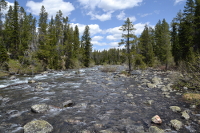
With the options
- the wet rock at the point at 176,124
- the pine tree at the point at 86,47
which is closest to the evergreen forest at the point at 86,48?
the pine tree at the point at 86,47

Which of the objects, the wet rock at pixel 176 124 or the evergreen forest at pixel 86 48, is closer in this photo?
the wet rock at pixel 176 124

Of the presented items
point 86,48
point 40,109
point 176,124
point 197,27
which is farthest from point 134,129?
point 86,48

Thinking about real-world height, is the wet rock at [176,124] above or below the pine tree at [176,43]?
below

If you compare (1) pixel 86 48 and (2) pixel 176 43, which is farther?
(1) pixel 86 48

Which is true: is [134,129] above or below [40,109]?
below

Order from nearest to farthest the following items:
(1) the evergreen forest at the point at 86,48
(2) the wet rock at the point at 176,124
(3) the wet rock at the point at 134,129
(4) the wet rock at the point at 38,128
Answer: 1. (4) the wet rock at the point at 38,128
2. (3) the wet rock at the point at 134,129
3. (2) the wet rock at the point at 176,124
4. (1) the evergreen forest at the point at 86,48

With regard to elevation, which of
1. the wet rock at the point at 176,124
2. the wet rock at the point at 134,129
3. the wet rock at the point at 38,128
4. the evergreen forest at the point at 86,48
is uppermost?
the evergreen forest at the point at 86,48

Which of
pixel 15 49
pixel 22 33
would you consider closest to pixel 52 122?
pixel 15 49

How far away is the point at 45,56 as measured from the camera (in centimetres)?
3256

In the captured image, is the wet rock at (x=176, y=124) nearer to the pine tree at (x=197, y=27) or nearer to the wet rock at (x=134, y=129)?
the wet rock at (x=134, y=129)

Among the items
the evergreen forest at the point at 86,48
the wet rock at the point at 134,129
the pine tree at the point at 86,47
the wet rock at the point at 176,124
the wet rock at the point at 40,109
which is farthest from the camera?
the pine tree at the point at 86,47

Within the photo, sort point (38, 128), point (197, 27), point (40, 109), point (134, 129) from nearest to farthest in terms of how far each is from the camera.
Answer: point (38, 128) < point (134, 129) < point (40, 109) < point (197, 27)

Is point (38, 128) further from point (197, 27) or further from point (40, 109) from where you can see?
point (197, 27)

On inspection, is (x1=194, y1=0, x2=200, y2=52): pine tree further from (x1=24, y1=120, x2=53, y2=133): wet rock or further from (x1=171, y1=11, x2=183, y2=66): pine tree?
(x1=24, y1=120, x2=53, y2=133): wet rock
